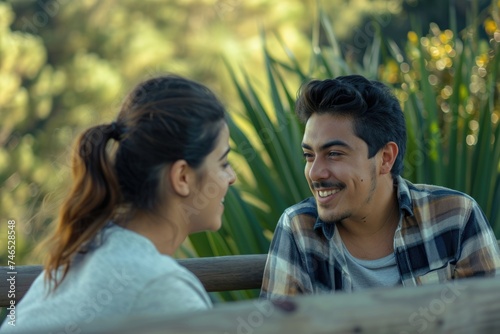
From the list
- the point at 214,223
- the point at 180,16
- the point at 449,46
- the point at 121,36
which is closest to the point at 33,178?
the point at 121,36

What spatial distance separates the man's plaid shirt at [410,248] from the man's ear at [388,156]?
13 centimetres

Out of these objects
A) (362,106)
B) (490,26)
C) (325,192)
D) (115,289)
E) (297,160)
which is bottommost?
(490,26)

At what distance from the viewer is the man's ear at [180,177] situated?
1812 mm

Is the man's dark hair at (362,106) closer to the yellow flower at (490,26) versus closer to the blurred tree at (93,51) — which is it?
the yellow flower at (490,26)

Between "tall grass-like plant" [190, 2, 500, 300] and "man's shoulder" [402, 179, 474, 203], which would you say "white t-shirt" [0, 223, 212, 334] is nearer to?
"man's shoulder" [402, 179, 474, 203]

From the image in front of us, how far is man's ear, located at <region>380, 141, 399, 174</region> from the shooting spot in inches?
113

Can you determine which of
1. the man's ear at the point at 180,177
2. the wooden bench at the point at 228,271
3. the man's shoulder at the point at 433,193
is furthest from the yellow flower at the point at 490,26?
the man's ear at the point at 180,177

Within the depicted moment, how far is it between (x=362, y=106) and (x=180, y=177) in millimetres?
1173

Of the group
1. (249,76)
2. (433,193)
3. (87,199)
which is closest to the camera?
(87,199)

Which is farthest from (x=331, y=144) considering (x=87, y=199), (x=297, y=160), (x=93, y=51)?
(x=93, y=51)

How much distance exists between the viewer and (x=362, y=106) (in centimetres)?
286

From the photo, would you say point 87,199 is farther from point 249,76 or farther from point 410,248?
point 249,76

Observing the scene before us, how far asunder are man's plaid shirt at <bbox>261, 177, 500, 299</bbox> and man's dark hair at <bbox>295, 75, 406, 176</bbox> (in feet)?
0.73

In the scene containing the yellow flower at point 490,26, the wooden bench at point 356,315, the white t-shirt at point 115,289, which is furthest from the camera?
the yellow flower at point 490,26
